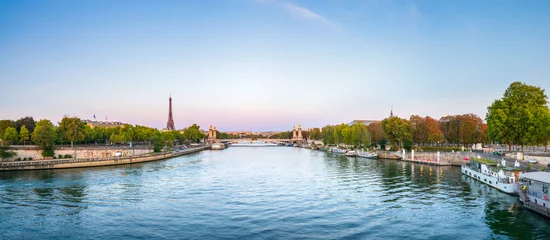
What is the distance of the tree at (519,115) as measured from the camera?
44.3 metres

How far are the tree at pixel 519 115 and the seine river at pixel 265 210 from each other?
13330 millimetres

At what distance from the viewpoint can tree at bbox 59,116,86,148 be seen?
72.4 meters

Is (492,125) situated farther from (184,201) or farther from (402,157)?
(184,201)

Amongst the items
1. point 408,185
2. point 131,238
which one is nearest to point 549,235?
point 408,185

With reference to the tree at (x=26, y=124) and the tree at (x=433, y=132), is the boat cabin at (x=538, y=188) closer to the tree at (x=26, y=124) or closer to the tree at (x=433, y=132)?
the tree at (x=433, y=132)

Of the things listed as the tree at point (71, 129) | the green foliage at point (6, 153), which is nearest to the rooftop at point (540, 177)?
the green foliage at point (6, 153)

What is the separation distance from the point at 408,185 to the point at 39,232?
2977 cm

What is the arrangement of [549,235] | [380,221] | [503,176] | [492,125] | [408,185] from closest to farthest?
[549,235] → [380,221] → [503,176] → [408,185] → [492,125]

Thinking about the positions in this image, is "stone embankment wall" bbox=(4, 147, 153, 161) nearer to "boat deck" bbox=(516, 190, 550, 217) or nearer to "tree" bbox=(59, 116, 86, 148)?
"tree" bbox=(59, 116, 86, 148)

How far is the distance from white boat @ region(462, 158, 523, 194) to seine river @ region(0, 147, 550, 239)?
87 centimetres

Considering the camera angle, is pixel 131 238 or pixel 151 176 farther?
pixel 151 176

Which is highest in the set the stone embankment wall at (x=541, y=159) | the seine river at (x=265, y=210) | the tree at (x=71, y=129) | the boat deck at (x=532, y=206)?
the tree at (x=71, y=129)

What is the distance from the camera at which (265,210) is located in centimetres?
2488

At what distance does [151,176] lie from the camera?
45375mm
